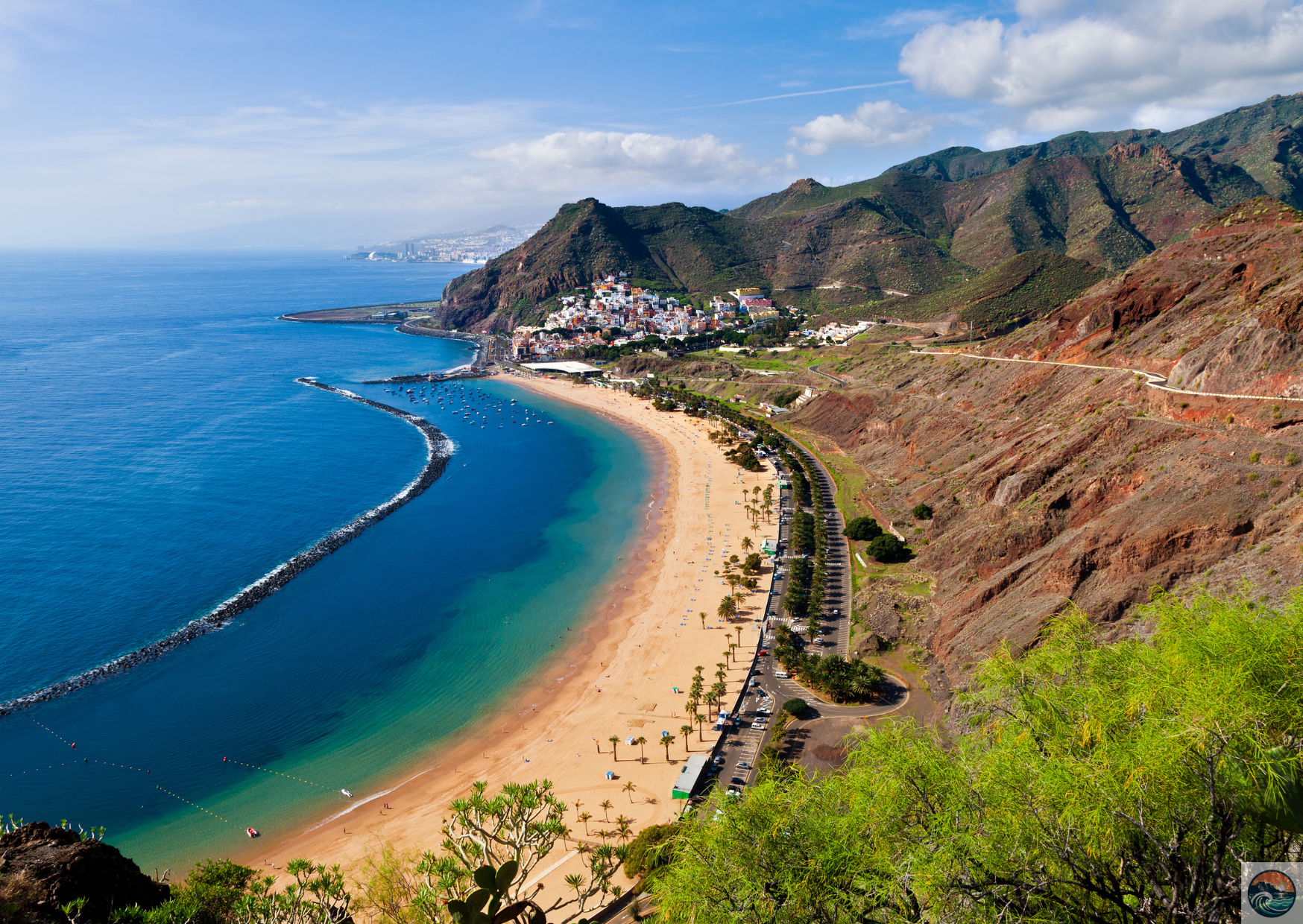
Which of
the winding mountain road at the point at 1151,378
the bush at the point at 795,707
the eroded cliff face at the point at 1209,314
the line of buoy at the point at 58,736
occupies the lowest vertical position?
the line of buoy at the point at 58,736

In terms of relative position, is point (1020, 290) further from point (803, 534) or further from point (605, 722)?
point (605, 722)

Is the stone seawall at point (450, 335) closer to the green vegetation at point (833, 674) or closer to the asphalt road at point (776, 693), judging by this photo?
the asphalt road at point (776, 693)

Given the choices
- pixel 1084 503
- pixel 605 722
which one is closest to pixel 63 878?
pixel 605 722

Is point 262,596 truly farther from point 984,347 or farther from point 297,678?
point 984,347

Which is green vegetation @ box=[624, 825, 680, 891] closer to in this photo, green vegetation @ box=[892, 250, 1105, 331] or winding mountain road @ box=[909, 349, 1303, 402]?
winding mountain road @ box=[909, 349, 1303, 402]

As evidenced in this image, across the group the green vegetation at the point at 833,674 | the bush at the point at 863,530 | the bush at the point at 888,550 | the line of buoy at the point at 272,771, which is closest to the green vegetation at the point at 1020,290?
the bush at the point at 863,530

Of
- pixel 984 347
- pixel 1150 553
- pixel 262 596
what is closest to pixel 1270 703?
pixel 1150 553
